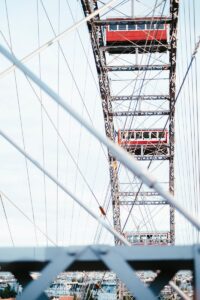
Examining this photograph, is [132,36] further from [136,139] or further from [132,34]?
[136,139]

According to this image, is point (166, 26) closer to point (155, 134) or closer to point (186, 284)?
point (155, 134)

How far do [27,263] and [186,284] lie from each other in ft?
4.03

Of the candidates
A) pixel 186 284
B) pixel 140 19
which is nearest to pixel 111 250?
pixel 186 284

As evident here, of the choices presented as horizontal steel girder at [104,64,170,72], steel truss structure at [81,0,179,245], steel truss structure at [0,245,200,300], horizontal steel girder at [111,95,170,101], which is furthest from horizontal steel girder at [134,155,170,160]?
steel truss structure at [0,245,200,300]

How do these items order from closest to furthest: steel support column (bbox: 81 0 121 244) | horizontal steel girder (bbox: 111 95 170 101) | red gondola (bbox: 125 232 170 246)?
steel support column (bbox: 81 0 121 244) < horizontal steel girder (bbox: 111 95 170 101) < red gondola (bbox: 125 232 170 246)

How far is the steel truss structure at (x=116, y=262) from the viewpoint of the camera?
2.40 meters

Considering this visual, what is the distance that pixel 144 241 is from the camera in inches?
1511

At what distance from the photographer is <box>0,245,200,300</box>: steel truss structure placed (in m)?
2.40

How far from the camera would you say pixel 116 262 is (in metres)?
2.44

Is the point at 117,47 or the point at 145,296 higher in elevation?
the point at 117,47

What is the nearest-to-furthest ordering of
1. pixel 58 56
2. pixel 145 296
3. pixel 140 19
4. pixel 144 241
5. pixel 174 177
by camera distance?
1. pixel 145 296
2. pixel 58 56
3. pixel 140 19
4. pixel 174 177
5. pixel 144 241

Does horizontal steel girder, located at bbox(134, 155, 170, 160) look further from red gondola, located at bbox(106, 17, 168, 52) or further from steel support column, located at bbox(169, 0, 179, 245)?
red gondola, located at bbox(106, 17, 168, 52)

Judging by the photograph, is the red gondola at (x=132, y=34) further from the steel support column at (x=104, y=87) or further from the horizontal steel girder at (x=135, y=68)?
the horizontal steel girder at (x=135, y=68)

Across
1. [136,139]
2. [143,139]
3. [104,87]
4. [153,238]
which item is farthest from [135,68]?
[153,238]
